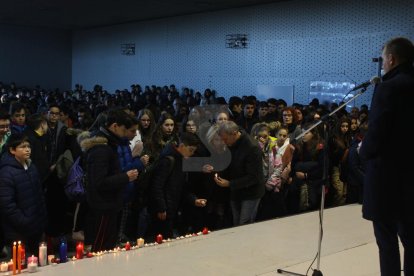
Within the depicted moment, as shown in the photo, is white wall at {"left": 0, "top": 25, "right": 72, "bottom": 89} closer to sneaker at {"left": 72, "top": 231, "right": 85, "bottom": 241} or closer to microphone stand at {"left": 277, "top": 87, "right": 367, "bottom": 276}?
sneaker at {"left": 72, "top": 231, "right": 85, "bottom": 241}

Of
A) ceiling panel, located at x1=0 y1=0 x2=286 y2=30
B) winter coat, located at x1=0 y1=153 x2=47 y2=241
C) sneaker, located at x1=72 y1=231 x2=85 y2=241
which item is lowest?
sneaker, located at x1=72 y1=231 x2=85 y2=241

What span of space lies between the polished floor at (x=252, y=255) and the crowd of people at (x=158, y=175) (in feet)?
1.15

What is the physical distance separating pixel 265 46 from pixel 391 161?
11599mm

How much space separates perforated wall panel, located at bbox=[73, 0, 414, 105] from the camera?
11.5 metres

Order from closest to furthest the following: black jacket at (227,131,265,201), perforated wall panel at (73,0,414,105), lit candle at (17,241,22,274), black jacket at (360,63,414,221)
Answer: black jacket at (360,63,414,221)
lit candle at (17,241,22,274)
black jacket at (227,131,265,201)
perforated wall panel at (73,0,414,105)

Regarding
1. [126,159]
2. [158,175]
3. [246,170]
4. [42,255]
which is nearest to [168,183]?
[158,175]

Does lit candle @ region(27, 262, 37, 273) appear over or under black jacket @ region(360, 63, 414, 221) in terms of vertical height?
under

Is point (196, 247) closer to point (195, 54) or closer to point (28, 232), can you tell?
point (28, 232)

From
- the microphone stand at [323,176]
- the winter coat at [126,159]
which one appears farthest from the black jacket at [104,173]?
the microphone stand at [323,176]

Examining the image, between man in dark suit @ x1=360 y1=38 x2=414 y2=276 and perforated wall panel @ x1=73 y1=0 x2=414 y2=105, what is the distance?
868 cm

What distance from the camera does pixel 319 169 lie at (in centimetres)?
583

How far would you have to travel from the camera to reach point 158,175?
4688 millimetres

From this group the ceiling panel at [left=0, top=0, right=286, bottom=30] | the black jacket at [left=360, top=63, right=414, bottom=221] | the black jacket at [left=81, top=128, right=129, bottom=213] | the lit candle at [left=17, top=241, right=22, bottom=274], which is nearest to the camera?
the black jacket at [left=360, top=63, right=414, bottom=221]

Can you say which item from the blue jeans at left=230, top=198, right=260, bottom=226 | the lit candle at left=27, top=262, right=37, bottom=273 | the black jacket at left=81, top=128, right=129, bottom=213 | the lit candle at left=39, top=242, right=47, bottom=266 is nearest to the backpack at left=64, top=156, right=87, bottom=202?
the black jacket at left=81, top=128, right=129, bottom=213
